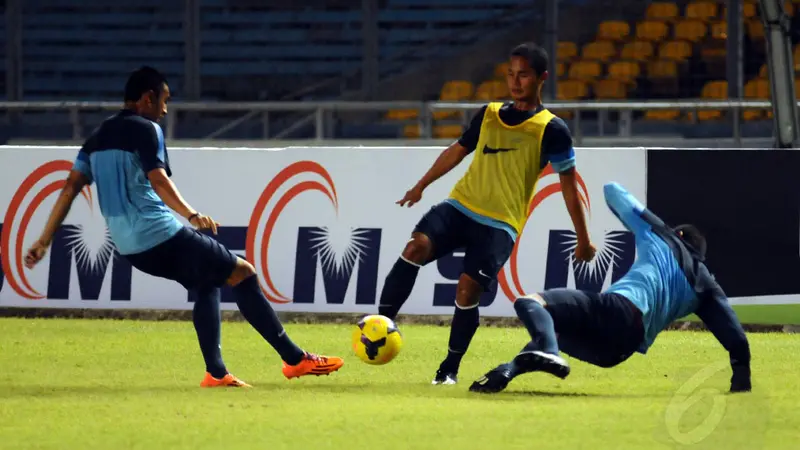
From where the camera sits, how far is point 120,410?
25.8 ft

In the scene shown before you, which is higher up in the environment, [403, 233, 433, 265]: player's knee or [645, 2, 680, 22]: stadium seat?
[645, 2, 680, 22]: stadium seat

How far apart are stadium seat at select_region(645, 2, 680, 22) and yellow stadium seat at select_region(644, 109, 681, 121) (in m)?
3.50

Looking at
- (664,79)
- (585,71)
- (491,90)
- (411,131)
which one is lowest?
(411,131)

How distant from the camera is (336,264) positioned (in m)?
13.3

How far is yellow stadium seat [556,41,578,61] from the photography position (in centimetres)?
2750

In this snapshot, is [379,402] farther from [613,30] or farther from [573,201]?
[613,30]

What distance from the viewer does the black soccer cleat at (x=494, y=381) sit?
824 centimetres

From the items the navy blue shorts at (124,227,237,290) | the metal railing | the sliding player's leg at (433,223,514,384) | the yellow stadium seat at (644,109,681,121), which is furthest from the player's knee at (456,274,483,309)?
the yellow stadium seat at (644,109,681,121)

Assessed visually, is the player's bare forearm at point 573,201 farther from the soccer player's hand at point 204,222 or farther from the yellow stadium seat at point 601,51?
the yellow stadium seat at point 601,51

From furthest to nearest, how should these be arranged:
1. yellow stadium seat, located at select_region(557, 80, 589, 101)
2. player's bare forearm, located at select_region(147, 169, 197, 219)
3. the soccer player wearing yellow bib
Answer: yellow stadium seat, located at select_region(557, 80, 589, 101) → the soccer player wearing yellow bib → player's bare forearm, located at select_region(147, 169, 197, 219)

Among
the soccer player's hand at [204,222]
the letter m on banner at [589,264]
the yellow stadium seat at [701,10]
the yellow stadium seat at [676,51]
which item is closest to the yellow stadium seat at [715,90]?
the yellow stadium seat at [676,51]

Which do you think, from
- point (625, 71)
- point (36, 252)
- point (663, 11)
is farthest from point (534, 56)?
point (663, 11)

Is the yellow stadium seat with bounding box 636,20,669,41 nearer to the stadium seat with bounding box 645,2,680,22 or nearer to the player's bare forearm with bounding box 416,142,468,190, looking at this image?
the stadium seat with bounding box 645,2,680,22

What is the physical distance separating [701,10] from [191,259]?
1985 centimetres
